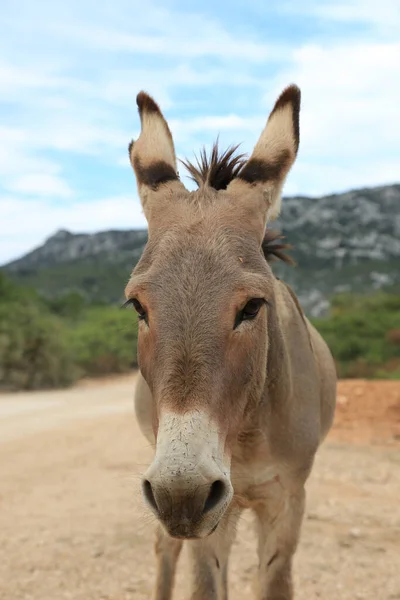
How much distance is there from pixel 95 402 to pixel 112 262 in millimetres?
61478

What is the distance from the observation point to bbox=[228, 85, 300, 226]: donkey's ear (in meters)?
3.58

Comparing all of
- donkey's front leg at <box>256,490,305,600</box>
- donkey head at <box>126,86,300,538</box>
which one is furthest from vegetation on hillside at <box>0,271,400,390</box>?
donkey head at <box>126,86,300,538</box>

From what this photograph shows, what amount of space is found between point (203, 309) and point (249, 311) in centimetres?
29

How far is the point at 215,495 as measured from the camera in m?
2.54

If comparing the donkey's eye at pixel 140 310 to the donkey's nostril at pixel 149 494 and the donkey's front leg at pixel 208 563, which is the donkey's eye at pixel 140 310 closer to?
the donkey's nostril at pixel 149 494

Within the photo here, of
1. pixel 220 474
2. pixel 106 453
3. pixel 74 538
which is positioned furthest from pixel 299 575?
pixel 106 453

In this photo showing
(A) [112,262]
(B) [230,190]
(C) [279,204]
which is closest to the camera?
(B) [230,190]

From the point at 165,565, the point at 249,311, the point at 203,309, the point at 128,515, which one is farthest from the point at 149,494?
the point at 128,515

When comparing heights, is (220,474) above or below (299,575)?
above

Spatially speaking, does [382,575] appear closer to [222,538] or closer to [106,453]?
[222,538]

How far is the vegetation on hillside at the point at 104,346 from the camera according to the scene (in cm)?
1928

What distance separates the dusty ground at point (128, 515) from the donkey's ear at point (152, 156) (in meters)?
1.51

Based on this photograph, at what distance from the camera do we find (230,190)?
351cm

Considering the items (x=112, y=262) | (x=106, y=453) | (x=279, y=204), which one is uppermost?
(x=279, y=204)
